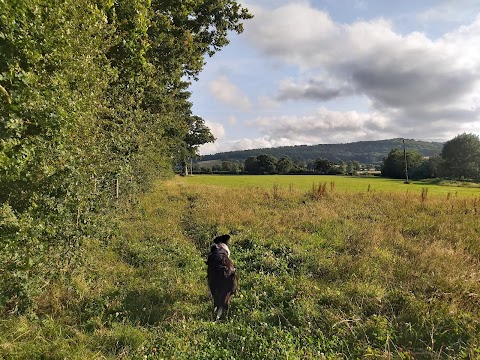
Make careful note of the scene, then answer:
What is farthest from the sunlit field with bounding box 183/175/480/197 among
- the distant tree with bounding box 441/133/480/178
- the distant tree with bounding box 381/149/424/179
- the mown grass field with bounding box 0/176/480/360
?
the distant tree with bounding box 441/133/480/178

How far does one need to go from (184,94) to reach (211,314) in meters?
37.0

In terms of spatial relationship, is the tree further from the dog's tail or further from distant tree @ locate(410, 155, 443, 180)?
the dog's tail

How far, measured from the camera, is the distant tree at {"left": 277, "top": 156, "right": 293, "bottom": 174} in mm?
98062

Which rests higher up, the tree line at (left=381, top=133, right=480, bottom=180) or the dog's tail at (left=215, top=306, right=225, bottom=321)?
the tree line at (left=381, top=133, right=480, bottom=180)

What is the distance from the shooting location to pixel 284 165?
99188mm

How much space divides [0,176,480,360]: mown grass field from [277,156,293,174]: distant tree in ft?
285

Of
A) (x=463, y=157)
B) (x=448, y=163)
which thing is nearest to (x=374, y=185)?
(x=448, y=163)

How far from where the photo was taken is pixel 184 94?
39344 millimetres

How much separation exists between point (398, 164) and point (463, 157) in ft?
51.1

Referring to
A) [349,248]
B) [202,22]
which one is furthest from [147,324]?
[202,22]

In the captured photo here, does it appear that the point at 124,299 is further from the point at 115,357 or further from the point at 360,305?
the point at 360,305

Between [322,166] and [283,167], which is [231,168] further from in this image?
[322,166]

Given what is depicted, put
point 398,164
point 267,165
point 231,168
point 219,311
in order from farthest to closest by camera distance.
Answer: point 231,168 → point 267,165 → point 398,164 → point 219,311

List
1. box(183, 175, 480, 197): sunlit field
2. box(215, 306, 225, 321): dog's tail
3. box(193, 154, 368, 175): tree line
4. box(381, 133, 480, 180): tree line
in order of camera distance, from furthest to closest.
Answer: box(193, 154, 368, 175): tree line, box(381, 133, 480, 180): tree line, box(183, 175, 480, 197): sunlit field, box(215, 306, 225, 321): dog's tail
